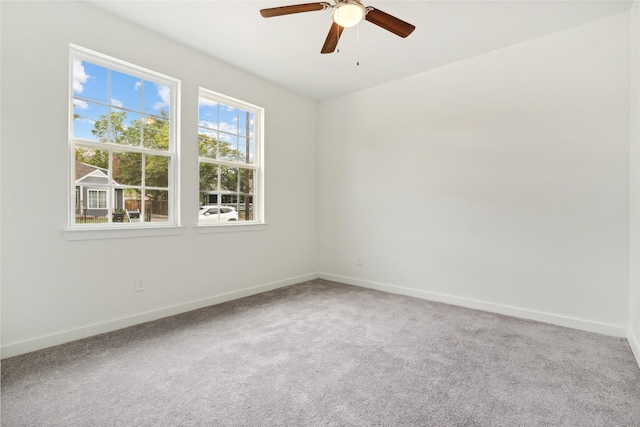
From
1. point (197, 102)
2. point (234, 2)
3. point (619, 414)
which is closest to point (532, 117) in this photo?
point (619, 414)

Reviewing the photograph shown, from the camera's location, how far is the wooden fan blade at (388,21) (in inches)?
80.3

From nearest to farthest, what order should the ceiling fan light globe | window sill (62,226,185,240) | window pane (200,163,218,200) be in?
the ceiling fan light globe, window sill (62,226,185,240), window pane (200,163,218,200)

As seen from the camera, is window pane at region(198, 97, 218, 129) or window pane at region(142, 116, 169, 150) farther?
window pane at region(198, 97, 218, 129)

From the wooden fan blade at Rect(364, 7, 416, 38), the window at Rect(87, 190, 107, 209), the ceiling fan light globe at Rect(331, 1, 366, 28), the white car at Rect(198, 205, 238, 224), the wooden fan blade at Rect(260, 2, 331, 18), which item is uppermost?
the wooden fan blade at Rect(260, 2, 331, 18)

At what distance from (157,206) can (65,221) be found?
77 cm

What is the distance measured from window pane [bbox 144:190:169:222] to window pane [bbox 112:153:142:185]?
0.58 feet

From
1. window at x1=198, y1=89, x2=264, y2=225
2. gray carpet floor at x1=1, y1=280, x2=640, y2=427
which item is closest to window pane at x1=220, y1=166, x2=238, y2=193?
window at x1=198, y1=89, x2=264, y2=225

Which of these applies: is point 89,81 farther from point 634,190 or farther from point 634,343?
point 634,343

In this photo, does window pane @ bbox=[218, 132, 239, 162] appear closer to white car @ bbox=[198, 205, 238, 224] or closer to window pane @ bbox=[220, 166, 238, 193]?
window pane @ bbox=[220, 166, 238, 193]

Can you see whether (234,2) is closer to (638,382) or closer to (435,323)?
(435,323)

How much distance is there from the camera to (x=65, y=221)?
2.44 m

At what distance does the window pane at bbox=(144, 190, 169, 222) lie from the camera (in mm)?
3025

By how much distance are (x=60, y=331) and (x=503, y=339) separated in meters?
3.60

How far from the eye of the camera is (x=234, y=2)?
2.51 meters
